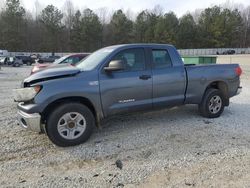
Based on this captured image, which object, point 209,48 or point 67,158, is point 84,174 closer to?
point 67,158

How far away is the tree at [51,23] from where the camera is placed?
74375mm

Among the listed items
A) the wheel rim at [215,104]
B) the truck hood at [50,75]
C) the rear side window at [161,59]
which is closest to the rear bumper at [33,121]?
the truck hood at [50,75]

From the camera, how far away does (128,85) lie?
5.30 meters

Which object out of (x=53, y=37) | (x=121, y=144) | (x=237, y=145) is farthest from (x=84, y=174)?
(x=53, y=37)

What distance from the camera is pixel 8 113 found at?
7418 mm

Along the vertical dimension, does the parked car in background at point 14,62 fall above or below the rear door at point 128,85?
above

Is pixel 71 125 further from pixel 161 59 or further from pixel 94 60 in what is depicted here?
pixel 161 59

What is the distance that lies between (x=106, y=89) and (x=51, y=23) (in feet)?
245

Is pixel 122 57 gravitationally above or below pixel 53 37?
below

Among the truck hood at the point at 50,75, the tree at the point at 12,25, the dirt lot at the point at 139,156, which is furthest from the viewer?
the tree at the point at 12,25

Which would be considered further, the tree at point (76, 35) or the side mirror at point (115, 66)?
the tree at point (76, 35)

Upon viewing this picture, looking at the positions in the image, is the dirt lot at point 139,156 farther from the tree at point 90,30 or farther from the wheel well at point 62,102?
the tree at point 90,30

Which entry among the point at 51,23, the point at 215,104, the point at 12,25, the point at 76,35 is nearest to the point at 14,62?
the point at 215,104

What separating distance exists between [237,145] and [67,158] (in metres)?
3.02
